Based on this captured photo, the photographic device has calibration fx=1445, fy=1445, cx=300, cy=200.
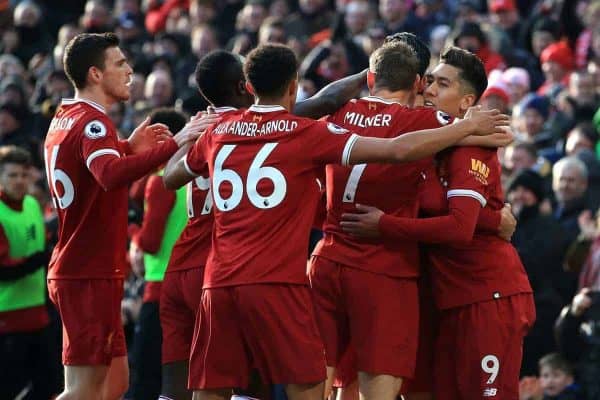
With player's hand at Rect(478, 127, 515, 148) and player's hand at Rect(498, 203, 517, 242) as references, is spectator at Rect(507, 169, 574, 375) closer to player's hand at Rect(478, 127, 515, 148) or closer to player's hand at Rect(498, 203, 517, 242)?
player's hand at Rect(498, 203, 517, 242)

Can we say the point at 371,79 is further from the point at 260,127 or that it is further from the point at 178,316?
the point at 178,316

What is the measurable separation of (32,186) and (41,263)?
2.86 meters

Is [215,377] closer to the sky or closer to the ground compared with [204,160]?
closer to the ground

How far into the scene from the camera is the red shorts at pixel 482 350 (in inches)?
332

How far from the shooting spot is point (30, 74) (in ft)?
67.9

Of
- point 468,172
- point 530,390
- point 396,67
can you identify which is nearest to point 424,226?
point 468,172

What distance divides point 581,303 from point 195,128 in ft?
13.2

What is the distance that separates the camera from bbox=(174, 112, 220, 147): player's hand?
330 inches

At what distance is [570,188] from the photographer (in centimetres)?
1269

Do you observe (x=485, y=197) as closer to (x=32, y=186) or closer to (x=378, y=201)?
(x=378, y=201)

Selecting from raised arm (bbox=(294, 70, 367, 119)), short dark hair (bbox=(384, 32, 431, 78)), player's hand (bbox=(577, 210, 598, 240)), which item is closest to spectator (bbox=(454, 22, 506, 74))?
player's hand (bbox=(577, 210, 598, 240))

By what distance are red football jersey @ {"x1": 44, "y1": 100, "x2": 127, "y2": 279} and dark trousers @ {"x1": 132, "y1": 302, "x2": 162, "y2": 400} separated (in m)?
2.10

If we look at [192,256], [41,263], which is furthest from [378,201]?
[41,263]

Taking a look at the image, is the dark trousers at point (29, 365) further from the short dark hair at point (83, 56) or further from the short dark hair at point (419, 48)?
the short dark hair at point (419, 48)
